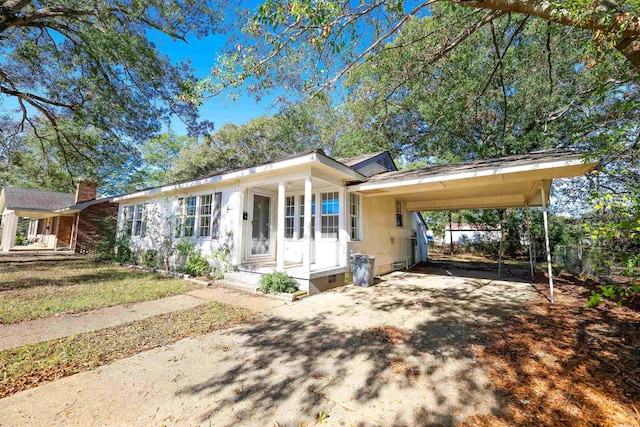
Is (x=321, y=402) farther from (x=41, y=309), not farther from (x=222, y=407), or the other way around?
(x=41, y=309)

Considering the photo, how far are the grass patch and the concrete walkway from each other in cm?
30

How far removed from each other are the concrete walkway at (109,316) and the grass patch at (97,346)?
30 centimetres

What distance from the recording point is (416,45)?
6.17 metres

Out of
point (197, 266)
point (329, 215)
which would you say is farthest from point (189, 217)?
point (329, 215)

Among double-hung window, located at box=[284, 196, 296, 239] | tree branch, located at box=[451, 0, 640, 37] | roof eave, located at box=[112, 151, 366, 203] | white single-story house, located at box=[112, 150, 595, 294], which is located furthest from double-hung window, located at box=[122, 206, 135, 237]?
tree branch, located at box=[451, 0, 640, 37]

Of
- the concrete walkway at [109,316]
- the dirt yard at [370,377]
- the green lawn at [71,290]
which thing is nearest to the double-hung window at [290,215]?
the concrete walkway at [109,316]

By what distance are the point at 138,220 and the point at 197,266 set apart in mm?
5985

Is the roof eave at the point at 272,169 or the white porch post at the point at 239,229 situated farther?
the white porch post at the point at 239,229

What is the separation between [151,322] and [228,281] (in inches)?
120

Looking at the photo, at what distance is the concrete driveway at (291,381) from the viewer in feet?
7.28

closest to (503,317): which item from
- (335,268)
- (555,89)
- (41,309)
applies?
(335,268)

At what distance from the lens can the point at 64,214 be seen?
18.6 meters

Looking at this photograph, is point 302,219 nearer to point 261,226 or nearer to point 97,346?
point 261,226

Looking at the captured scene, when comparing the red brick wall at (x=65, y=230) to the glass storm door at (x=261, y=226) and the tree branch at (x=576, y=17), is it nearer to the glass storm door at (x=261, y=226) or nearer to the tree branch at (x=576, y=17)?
the glass storm door at (x=261, y=226)
